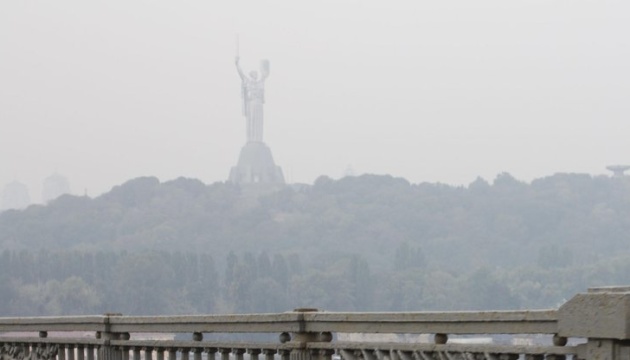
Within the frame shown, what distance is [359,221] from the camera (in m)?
164

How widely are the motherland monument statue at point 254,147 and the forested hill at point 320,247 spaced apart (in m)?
5.48

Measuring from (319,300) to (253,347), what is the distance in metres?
121

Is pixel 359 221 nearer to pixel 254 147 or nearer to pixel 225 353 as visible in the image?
pixel 254 147

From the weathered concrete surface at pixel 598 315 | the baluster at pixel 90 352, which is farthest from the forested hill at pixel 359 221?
the weathered concrete surface at pixel 598 315

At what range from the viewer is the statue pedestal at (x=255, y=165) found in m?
196

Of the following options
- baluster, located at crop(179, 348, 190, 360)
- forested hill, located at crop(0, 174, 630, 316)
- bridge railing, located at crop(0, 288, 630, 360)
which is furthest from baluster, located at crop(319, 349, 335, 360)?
forested hill, located at crop(0, 174, 630, 316)

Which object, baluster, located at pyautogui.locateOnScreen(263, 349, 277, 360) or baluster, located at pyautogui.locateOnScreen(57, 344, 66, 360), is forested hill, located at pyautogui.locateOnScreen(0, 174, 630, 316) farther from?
baluster, located at pyautogui.locateOnScreen(263, 349, 277, 360)

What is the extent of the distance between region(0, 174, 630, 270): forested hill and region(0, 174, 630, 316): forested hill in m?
0.17

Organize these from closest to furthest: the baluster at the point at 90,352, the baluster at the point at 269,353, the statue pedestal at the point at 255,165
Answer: the baluster at the point at 269,353 < the baluster at the point at 90,352 < the statue pedestal at the point at 255,165

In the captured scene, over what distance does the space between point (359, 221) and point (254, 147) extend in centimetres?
3593

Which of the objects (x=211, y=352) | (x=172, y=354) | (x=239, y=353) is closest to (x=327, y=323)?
(x=239, y=353)

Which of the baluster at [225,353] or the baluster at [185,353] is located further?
the baluster at [185,353]

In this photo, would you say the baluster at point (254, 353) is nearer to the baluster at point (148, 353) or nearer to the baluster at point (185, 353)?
the baluster at point (185, 353)

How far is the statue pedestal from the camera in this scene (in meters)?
196
